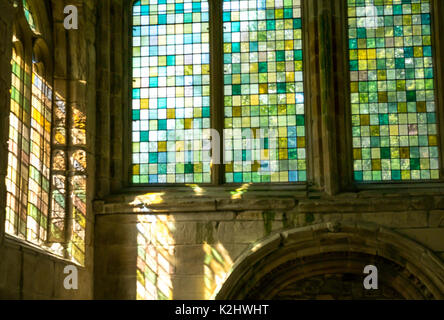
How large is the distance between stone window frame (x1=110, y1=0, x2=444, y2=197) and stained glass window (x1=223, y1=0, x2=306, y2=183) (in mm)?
120

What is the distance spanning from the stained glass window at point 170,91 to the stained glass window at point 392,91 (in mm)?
1763

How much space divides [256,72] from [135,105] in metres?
1.47

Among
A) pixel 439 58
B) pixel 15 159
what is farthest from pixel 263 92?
pixel 15 159

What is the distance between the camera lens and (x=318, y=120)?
942 cm

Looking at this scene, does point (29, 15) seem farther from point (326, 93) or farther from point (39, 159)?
point (326, 93)

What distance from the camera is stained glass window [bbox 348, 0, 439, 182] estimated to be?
9.52m

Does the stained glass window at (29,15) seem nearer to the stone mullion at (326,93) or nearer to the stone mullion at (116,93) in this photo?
the stone mullion at (116,93)

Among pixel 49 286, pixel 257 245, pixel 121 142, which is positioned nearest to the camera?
pixel 49 286

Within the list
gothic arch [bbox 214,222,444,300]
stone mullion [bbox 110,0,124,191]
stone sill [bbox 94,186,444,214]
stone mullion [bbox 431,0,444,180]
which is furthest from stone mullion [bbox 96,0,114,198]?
stone mullion [bbox 431,0,444,180]

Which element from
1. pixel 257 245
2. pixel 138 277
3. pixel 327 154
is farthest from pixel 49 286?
pixel 327 154

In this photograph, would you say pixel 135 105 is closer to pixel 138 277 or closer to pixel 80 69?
pixel 80 69

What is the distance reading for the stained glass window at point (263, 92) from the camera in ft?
31.6

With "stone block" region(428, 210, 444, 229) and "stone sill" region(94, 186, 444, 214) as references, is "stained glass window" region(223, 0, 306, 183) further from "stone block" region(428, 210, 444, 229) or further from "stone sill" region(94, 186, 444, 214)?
"stone block" region(428, 210, 444, 229)
